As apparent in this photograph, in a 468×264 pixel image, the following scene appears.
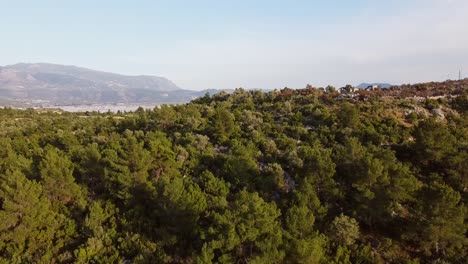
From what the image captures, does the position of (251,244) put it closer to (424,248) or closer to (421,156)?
(424,248)

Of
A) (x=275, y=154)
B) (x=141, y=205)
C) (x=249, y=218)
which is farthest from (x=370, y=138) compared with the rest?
(x=141, y=205)

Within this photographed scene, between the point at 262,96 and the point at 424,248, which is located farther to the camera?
the point at 262,96

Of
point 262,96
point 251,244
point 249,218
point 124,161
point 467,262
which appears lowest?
point 467,262

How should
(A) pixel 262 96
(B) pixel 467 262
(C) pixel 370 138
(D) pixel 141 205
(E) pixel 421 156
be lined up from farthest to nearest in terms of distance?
(A) pixel 262 96 < (C) pixel 370 138 < (E) pixel 421 156 < (D) pixel 141 205 < (B) pixel 467 262

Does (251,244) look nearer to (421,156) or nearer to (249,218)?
(249,218)

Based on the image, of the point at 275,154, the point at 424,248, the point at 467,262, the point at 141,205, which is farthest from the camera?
the point at 275,154

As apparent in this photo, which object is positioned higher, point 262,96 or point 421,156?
point 262,96
